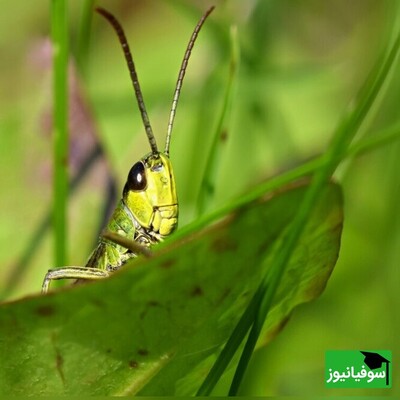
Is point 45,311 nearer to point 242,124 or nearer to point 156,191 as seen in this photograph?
point 156,191

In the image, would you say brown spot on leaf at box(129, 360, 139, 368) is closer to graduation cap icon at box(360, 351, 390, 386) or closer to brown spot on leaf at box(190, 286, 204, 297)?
brown spot on leaf at box(190, 286, 204, 297)

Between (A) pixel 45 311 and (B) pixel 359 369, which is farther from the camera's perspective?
(B) pixel 359 369

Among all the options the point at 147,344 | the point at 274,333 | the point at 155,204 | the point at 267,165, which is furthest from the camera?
the point at 267,165

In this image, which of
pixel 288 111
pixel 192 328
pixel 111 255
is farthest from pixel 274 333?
pixel 288 111

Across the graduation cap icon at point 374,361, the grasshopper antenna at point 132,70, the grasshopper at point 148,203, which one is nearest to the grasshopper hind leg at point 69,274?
the grasshopper at point 148,203

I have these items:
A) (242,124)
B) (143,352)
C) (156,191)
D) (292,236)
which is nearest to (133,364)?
(143,352)

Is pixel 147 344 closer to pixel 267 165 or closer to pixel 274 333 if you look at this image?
pixel 274 333
